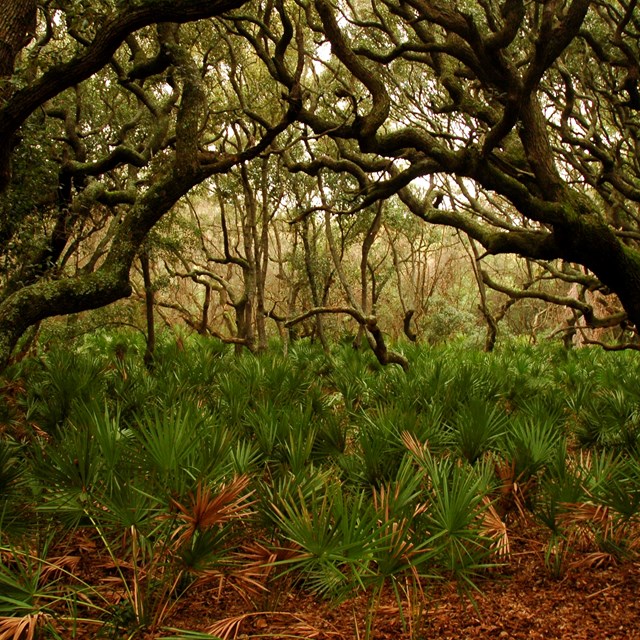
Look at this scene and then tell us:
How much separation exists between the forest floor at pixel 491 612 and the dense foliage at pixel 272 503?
9 cm

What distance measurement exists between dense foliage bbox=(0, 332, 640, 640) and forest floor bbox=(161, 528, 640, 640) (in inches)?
3.7

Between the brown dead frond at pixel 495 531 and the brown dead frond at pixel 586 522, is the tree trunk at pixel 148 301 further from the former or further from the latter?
the brown dead frond at pixel 586 522

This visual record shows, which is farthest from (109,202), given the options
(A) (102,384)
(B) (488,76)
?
(B) (488,76)

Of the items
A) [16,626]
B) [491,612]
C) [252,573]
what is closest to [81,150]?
[252,573]

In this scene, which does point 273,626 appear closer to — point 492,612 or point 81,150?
point 492,612

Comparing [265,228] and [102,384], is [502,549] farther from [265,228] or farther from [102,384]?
[265,228]

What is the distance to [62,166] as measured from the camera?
795 centimetres

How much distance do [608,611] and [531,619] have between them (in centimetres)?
46

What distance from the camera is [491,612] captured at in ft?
10.7

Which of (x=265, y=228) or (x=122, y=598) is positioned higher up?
(x=265, y=228)

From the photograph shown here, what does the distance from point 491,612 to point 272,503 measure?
147 cm

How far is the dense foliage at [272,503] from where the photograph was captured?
2.77 metres

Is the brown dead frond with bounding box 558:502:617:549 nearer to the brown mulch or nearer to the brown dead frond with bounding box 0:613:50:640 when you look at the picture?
the brown mulch

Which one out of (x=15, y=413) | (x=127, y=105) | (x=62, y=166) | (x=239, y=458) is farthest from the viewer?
(x=127, y=105)
